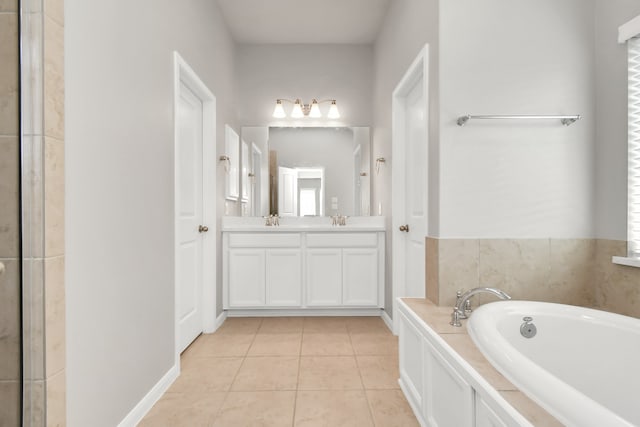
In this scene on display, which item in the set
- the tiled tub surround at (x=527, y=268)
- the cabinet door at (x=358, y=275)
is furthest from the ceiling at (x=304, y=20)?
the tiled tub surround at (x=527, y=268)

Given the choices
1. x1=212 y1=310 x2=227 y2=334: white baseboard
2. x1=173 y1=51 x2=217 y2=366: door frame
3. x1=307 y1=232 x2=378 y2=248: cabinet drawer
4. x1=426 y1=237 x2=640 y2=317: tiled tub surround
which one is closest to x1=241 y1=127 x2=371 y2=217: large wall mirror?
x1=307 y1=232 x2=378 y2=248: cabinet drawer

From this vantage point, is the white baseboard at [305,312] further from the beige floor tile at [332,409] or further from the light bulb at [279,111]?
the light bulb at [279,111]

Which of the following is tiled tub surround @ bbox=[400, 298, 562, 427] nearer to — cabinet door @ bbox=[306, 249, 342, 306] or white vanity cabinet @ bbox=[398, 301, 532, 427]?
white vanity cabinet @ bbox=[398, 301, 532, 427]

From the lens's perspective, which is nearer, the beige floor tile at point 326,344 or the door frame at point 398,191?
the beige floor tile at point 326,344

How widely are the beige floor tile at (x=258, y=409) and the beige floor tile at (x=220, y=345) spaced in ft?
2.09

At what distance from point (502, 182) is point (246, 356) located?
197 cm

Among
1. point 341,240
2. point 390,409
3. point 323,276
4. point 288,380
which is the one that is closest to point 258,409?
point 288,380

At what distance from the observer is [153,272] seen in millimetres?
1993

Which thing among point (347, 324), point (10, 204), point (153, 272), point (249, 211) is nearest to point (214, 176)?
point (249, 211)

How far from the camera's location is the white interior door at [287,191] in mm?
3904

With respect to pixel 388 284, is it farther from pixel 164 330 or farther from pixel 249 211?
pixel 164 330

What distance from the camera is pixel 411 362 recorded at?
1937 mm

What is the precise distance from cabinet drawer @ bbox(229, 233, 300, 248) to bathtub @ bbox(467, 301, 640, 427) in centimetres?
212

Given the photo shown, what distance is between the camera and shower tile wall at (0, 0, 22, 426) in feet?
3.65
